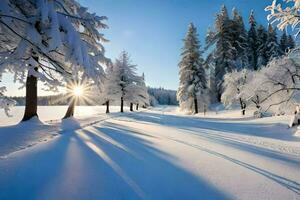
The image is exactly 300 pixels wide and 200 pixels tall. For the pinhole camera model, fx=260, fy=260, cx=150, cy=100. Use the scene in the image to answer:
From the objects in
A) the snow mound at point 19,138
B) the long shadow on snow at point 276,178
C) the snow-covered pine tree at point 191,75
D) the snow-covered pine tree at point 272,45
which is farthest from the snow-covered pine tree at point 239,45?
the long shadow on snow at point 276,178

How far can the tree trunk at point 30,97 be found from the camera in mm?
12252

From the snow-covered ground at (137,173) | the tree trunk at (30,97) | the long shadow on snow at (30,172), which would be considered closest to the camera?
the long shadow on snow at (30,172)

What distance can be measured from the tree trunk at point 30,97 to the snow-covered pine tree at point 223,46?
124ft

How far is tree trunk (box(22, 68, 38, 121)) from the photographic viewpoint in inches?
482

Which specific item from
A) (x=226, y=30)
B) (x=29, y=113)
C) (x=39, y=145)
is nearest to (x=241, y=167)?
(x=39, y=145)

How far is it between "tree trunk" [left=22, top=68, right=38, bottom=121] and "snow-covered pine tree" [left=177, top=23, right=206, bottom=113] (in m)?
28.6

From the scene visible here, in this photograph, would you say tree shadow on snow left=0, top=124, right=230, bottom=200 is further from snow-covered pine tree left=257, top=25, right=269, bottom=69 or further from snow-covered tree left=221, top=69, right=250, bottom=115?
snow-covered pine tree left=257, top=25, right=269, bottom=69

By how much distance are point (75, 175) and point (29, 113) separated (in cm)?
896

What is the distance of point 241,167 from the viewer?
5.65m

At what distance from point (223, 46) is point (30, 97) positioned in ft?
137

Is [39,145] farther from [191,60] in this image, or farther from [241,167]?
[191,60]

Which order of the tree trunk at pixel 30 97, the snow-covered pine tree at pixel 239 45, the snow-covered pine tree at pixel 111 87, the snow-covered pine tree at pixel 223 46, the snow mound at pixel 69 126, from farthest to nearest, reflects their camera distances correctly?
the snow-covered pine tree at pixel 239 45 < the snow-covered pine tree at pixel 223 46 < the snow-covered pine tree at pixel 111 87 < the tree trunk at pixel 30 97 < the snow mound at pixel 69 126

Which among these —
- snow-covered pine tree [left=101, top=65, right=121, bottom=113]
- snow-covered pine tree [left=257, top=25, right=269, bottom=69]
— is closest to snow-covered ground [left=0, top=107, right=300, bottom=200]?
snow-covered pine tree [left=101, top=65, right=121, bottom=113]

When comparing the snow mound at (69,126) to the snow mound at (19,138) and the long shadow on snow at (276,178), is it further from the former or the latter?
the long shadow on snow at (276,178)
